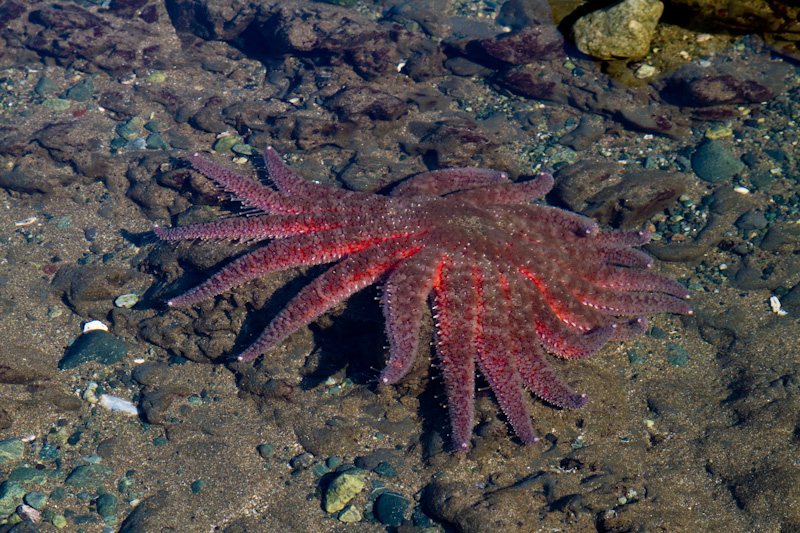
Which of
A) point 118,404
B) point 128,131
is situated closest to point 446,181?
point 118,404

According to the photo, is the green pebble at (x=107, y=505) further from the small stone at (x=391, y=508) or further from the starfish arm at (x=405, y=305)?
the starfish arm at (x=405, y=305)

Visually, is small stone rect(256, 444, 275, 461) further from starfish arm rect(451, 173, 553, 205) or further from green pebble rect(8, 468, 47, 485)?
starfish arm rect(451, 173, 553, 205)

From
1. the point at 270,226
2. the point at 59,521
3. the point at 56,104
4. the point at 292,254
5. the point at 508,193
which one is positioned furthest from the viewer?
the point at 56,104

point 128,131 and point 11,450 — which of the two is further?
point 128,131

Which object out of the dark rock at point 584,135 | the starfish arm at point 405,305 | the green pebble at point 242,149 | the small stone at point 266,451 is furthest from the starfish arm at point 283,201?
the dark rock at point 584,135

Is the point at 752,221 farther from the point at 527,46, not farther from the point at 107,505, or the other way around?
the point at 107,505

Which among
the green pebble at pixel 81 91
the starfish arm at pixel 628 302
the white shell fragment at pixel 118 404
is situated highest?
the green pebble at pixel 81 91

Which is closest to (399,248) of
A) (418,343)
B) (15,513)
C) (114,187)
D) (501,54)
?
(418,343)
